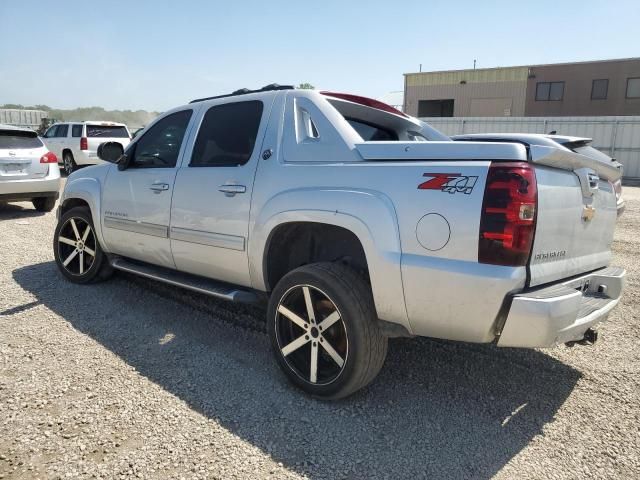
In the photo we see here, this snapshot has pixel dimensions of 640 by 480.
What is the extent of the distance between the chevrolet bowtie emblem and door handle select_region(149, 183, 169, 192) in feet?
10.0

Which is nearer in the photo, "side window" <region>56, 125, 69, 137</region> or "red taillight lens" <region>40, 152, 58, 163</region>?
"red taillight lens" <region>40, 152, 58, 163</region>

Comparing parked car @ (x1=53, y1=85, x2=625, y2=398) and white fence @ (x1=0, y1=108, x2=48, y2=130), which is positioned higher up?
white fence @ (x1=0, y1=108, x2=48, y2=130)

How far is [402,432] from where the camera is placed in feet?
9.04

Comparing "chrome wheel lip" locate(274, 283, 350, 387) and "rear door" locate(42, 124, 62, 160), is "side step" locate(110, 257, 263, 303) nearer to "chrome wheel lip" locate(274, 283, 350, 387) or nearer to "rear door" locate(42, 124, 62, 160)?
"chrome wheel lip" locate(274, 283, 350, 387)

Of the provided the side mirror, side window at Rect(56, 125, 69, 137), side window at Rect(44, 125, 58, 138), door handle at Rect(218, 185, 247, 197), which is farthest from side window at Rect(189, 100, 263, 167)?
side window at Rect(44, 125, 58, 138)

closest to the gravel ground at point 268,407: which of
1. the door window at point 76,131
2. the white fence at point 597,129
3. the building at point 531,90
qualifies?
the door window at point 76,131

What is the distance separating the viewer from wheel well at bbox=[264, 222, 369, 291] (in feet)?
10.5

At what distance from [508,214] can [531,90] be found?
3969 centimetres

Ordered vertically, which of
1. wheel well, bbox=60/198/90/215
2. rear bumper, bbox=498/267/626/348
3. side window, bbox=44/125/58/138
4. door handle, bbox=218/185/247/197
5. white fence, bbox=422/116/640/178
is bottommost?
rear bumper, bbox=498/267/626/348

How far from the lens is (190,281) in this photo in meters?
3.91

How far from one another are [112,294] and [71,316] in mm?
620

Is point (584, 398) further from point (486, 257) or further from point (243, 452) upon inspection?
point (243, 452)

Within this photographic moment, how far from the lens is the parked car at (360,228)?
7.93 ft

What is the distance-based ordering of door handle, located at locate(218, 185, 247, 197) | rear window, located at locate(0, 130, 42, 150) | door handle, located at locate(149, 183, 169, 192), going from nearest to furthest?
door handle, located at locate(218, 185, 247, 197) → door handle, located at locate(149, 183, 169, 192) → rear window, located at locate(0, 130, 42, 150)
